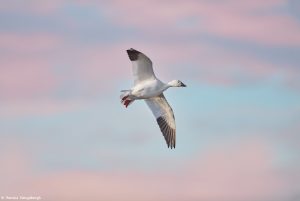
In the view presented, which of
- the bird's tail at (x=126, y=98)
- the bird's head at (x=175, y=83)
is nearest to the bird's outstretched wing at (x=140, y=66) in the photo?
the bird's tail at (x=126, y=98)

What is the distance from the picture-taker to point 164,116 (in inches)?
2037

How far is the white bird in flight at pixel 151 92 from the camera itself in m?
A: 48.5

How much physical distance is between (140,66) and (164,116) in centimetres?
407

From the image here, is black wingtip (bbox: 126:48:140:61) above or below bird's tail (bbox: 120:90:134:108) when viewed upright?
above

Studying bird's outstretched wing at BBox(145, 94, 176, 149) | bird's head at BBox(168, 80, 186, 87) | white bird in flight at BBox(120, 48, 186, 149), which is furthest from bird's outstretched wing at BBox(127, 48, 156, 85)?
bird's outstretched wing at BBox(145, 94, 176, 149)

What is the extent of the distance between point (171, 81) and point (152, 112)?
2.02 metres

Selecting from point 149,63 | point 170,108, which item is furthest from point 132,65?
point 170,108

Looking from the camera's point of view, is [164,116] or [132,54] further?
[164,116]

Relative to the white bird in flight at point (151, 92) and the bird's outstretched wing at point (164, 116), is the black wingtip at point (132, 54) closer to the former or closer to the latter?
the white bird in flight at point (151, 92)

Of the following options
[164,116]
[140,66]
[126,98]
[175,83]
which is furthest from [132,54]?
[164,116]

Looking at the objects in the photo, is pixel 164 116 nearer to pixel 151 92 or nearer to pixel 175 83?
pixel 175 83

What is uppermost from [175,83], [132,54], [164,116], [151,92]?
[132,54]

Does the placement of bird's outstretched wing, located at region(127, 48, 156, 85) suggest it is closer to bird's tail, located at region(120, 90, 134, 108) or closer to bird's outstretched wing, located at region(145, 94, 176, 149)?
bird's tail, located at region(120, 90, 134, 108)

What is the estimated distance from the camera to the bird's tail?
163 ft
